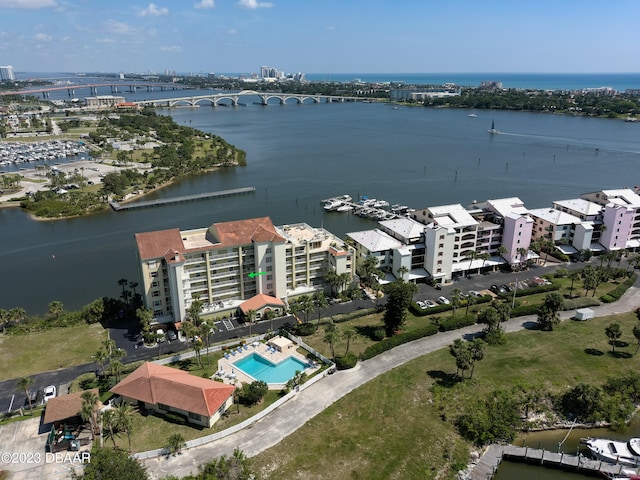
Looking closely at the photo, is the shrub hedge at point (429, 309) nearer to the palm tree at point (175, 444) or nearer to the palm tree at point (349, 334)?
the palm tree at point (349, 334)

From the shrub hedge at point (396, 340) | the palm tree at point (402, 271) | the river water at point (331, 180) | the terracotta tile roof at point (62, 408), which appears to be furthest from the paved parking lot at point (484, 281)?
the terracotta tile roof at point (62, 408)

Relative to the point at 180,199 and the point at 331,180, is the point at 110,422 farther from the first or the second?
the point at 331,180

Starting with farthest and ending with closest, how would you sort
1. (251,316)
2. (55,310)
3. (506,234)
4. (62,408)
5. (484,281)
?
(506,234)
(484,281)
(55,310)
(251,316)
(62,408)

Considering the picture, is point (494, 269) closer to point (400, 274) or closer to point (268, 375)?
point (400, 274)

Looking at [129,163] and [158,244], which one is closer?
[158,244]

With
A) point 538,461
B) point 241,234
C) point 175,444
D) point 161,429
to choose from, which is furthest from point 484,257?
point 175,444

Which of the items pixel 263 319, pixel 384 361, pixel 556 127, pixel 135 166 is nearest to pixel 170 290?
pixel 263 319
